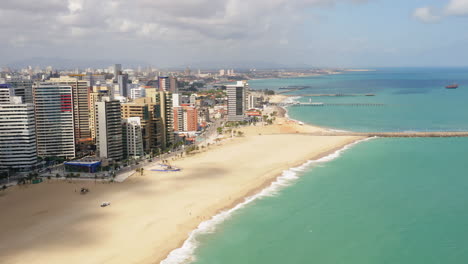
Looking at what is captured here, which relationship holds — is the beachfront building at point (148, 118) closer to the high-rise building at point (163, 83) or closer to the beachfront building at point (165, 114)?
the beachfront building at point (165, 114)

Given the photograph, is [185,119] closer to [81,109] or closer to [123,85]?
[81,109]

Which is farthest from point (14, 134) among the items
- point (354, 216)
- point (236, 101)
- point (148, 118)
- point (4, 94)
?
point (236, 101)

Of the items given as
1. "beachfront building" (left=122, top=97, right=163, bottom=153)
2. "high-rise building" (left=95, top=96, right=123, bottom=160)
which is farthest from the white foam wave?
"high-rise building" (left=95, top=96, right=123, bottom=160)

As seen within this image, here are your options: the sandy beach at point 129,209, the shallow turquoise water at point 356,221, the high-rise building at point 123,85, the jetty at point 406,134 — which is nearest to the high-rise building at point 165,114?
the sandy beach at point 129,209

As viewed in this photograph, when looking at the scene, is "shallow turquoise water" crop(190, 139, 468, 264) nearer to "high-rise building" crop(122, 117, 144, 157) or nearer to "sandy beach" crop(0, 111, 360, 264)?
"sandy beach" crop(0, 111, 360, 264)

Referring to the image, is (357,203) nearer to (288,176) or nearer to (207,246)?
(288,176)
